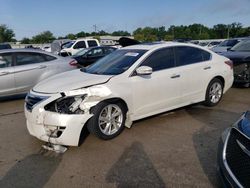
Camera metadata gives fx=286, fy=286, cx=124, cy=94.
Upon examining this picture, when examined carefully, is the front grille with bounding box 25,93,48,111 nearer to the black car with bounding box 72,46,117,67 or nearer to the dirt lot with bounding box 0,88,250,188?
the dirt lot with bounding box 0,88,250,188

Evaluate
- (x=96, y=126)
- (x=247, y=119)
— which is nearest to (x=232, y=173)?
(x=247, y=119)

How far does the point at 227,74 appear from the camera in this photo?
22.1ft

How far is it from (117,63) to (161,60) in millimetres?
857

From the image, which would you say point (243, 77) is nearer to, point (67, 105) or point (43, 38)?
point (67, 105)

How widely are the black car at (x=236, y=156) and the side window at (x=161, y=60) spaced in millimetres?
2632

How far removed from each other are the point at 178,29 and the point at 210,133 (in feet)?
312

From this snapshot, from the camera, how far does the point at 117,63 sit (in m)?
5.38

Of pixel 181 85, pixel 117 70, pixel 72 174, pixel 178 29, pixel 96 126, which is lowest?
pixel 72 174

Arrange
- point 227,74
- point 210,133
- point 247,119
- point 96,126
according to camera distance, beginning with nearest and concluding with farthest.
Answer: point 247,119
point 96,126
point 210,133
point 227,74

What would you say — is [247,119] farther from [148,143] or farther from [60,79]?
[60,79]

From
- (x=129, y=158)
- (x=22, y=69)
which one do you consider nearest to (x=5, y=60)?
(x=22, y=69)

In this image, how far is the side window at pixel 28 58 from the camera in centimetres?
776

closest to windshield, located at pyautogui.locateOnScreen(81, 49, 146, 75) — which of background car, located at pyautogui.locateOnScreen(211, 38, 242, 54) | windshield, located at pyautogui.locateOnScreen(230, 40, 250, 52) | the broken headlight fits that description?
the broken headlight

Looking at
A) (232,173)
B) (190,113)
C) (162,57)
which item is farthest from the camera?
(190,113)
